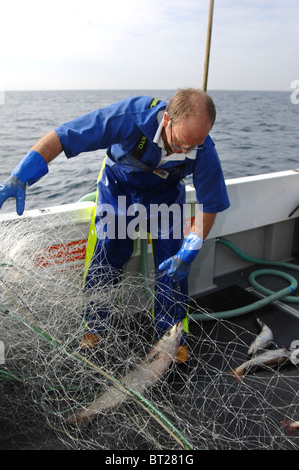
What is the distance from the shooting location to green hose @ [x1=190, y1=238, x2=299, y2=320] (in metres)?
3.21

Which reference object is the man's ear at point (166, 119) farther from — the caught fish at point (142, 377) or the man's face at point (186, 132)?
the caught fish at point (142, 377)

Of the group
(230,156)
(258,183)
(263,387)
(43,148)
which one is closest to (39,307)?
(43,148)

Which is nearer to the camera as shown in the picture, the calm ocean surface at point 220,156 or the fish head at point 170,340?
the fish head at point 170,340

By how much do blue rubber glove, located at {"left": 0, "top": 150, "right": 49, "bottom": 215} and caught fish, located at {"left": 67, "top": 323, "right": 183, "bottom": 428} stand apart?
1.05 meters

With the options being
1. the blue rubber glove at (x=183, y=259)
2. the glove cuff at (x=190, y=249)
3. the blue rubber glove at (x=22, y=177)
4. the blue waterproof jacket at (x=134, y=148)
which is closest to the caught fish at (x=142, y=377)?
the blue rubber glove at (x=183, y=259)

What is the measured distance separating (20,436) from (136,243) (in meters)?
1.49

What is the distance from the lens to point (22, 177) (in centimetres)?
199

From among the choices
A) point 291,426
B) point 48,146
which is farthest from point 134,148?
point 291,426

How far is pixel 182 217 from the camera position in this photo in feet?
8.91

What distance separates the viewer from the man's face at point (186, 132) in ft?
6.80

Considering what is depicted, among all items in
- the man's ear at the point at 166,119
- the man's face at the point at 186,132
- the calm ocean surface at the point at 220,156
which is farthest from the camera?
the calm ocean surface at the point at 220,156

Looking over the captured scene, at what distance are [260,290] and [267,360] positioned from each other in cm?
108

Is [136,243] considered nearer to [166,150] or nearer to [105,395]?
[166,150]

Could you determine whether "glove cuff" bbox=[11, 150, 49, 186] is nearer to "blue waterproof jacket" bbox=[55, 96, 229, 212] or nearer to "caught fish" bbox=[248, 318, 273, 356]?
"blue waterproof jacket" bbox=[55, 96, 229, 212]
